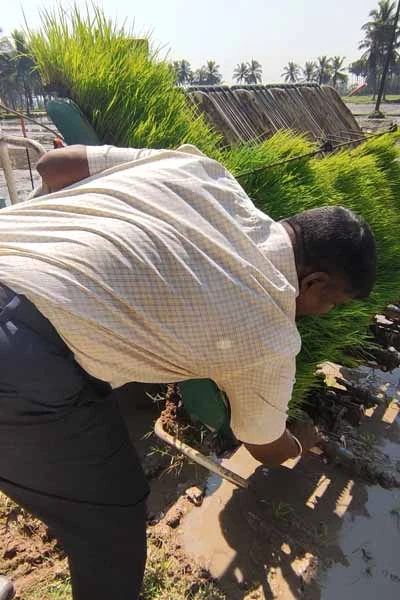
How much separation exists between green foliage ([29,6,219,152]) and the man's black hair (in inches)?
57.3

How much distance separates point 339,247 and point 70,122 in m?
1.69

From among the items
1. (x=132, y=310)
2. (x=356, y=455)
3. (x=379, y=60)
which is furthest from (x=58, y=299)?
(x=379, y=60)

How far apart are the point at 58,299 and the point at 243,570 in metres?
1.59

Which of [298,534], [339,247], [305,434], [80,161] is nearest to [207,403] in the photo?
[305,434]

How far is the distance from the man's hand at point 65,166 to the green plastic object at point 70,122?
0.85 metres

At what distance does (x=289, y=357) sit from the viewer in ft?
3.92

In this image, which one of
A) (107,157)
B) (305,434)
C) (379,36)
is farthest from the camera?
(379,36)

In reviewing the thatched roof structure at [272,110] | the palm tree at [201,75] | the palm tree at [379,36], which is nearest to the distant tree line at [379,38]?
the palm tree at [379,36]

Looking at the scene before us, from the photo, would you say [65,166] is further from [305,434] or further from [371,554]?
[371,554]

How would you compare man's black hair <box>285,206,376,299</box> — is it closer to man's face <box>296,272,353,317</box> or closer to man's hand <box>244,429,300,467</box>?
man's face <box>296,272,353,317</box>

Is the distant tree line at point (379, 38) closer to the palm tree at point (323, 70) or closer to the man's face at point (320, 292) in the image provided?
the palm tree at point (323, 70)

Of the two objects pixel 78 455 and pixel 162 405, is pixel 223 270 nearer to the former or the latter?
pixel 78 455

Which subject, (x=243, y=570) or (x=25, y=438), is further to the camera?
(x=243, y=570)

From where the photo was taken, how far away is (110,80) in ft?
8.27
